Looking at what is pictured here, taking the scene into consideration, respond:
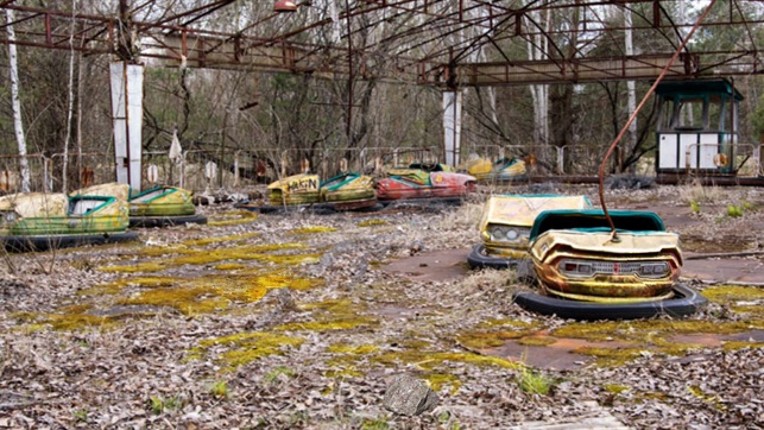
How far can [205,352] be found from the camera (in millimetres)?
4996

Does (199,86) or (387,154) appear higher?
(199,86)

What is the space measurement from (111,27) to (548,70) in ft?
36.1

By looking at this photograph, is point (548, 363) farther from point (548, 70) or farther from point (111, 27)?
point (548, 70)

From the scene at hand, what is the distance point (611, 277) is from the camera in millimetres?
5840

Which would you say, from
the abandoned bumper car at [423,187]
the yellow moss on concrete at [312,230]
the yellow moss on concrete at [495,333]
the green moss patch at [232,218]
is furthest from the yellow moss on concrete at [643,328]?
the abandoned bumper car at [423,187]

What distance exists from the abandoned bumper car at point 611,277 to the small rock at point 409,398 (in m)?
2.18

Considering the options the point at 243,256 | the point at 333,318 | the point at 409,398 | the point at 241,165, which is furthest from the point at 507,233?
the point at 241,165

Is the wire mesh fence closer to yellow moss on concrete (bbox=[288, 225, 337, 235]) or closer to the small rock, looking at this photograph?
yellow moss on concrete (bbox=[288, 225, 337, 235])

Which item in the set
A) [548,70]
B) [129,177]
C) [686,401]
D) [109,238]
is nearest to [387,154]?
[548,70]

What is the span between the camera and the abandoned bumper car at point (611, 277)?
18.9 feet

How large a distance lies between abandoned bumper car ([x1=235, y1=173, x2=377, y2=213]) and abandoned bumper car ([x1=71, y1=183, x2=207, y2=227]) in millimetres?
1980

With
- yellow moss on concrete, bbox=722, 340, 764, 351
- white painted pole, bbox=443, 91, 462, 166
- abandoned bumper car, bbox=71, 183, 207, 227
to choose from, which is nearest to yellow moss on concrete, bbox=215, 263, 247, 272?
abandoned bumper car, bbox=71, 183, 207, 227

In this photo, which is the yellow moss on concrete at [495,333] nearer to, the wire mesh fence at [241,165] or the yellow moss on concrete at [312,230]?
the yellow moss on concrete at [312,230]

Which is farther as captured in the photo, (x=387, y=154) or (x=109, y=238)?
(x=387, y=154)
